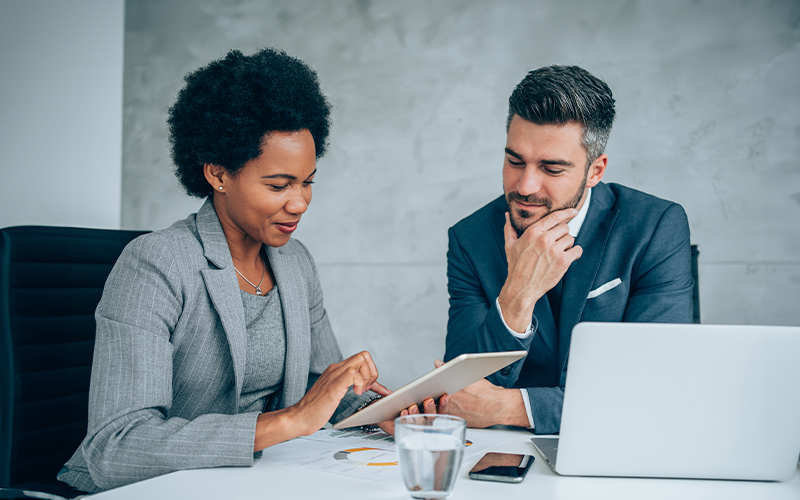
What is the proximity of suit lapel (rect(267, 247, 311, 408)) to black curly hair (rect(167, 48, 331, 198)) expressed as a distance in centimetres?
30

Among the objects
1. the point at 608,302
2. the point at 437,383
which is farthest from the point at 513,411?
the point at 608,302

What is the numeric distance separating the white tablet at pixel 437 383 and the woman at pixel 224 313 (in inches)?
2.8

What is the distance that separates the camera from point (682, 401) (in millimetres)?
830

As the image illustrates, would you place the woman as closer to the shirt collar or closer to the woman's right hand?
the woman's right hand

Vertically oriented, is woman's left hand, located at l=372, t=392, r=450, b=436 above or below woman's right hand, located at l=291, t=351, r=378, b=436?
below

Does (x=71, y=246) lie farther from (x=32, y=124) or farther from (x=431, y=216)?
(x=431, y=216)

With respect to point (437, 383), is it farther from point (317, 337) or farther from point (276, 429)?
point (317, 337)

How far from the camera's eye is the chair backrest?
1.30m

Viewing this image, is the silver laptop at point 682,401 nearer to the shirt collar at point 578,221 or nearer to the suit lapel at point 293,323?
the suit lapel at point 293,323

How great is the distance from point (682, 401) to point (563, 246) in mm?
820

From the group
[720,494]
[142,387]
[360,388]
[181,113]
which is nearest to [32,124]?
[181,113]

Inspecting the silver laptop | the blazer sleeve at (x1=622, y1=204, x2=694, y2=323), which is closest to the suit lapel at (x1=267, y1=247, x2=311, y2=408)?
the silver laptop

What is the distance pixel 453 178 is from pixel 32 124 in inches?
72.7

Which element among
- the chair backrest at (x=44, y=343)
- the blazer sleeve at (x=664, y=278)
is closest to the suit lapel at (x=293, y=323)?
the chair backrest at (x=44, y=343)
